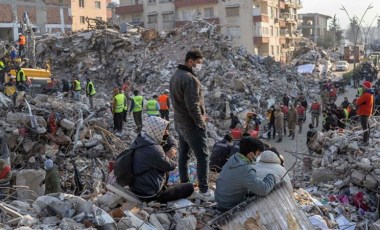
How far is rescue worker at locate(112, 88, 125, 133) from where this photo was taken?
47.7 feet

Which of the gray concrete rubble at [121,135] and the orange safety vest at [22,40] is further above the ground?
the orange safety vest at [22,40]

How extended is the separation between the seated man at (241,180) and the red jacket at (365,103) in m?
6.02

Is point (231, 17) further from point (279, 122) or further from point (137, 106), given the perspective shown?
point (137, 106)

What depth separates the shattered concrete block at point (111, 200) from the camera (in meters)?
5.17

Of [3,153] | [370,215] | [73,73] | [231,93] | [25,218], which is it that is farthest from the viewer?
[73,73]

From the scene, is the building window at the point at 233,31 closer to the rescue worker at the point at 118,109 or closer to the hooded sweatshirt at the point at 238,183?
the rescue worker at the point at 118,109

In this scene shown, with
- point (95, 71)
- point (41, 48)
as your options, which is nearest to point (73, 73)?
point (95, 71)

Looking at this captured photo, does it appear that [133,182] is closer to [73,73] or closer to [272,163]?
[272,163]

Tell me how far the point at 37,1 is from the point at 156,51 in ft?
71.1

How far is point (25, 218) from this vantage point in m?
4.46

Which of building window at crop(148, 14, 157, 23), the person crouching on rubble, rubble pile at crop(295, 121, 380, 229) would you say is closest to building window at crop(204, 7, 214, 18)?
building window at crop(148, 14, 157, 23)

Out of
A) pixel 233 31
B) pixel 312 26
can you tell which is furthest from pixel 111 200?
pixel 312 26

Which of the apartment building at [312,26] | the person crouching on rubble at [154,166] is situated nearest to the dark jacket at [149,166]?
the person crouching on rubble at [154,166]

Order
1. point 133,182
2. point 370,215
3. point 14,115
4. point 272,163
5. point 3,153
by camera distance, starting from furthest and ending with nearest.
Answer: point 14,115
point 3,153
point 370,215
point 272,163
point 133,182
